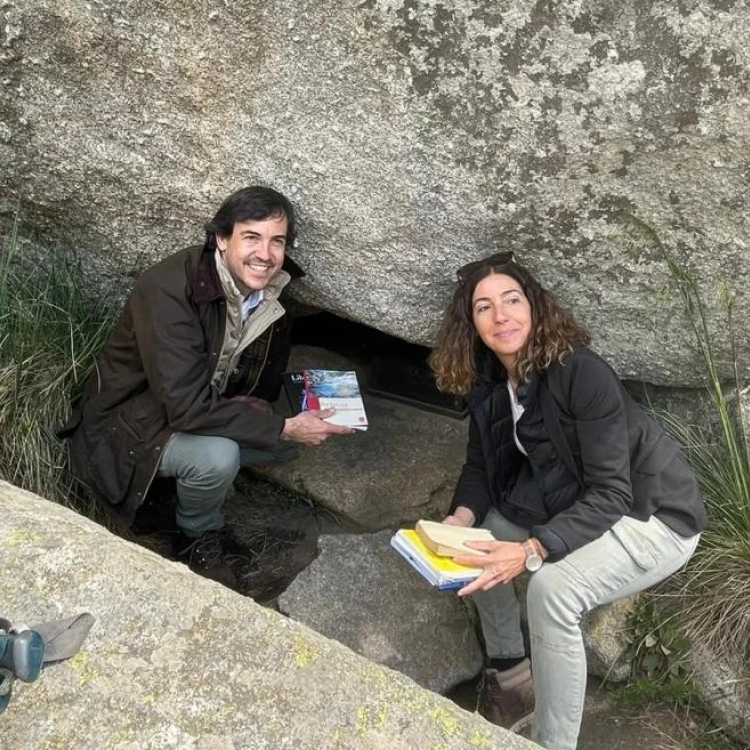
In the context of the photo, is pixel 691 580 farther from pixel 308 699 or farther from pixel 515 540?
pixel 308 699

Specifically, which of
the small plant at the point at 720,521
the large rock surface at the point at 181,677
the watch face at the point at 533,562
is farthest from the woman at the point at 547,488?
the large rock surface at the point at 181,677

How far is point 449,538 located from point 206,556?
1207 mm

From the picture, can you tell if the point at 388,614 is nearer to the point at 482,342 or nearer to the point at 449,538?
the point at 449,538

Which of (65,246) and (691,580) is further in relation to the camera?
(65,246)

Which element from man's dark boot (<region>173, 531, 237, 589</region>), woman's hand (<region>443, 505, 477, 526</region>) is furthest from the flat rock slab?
woman's hand (<region>443, 505, 477, 526</region>)

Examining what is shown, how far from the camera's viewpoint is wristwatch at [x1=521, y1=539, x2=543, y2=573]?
2602 mm

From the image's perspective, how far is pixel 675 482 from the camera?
2.77 m

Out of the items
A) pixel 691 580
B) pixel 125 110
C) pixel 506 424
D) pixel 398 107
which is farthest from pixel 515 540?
pixel 125 110

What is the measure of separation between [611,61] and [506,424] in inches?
46.8

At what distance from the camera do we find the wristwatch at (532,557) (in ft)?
8.54

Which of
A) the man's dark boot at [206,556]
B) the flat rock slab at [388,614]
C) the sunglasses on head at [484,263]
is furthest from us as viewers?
the man's dark boot at [206,556]

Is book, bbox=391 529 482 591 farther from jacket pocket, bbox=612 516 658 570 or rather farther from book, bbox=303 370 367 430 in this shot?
book, bbox=303 370 367 430

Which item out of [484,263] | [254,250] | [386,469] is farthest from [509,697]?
[254,250]

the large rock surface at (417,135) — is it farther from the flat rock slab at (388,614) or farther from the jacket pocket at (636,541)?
the flat rock slab at (388,614)
